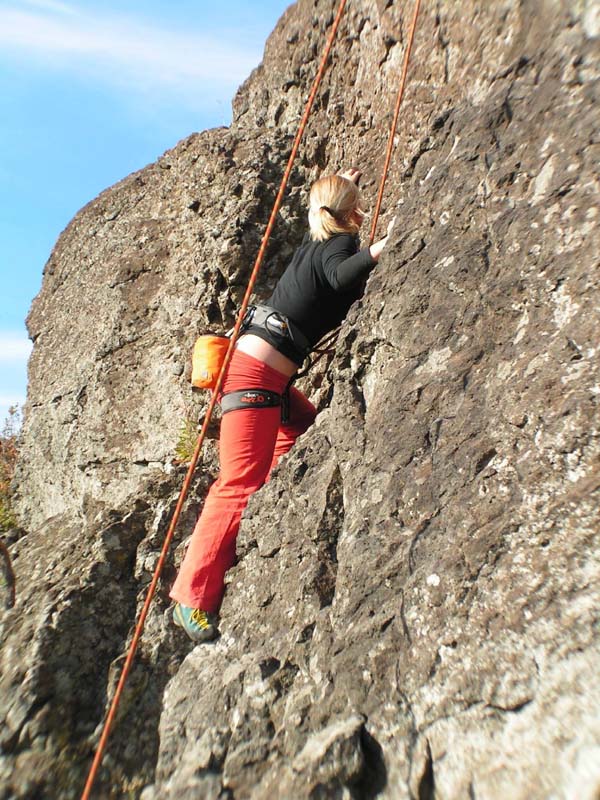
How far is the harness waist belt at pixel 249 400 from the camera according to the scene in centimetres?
389

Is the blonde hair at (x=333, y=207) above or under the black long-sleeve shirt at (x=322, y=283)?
above

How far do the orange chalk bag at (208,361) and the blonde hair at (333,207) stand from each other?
38.9 inches

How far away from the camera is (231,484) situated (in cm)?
391

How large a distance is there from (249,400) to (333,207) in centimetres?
139

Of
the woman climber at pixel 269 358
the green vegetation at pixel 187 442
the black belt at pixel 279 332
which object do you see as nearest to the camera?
the woman climber at pixel 269 358

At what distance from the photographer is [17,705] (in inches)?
130

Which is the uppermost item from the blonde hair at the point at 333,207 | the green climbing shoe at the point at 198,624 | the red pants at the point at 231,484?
the blonde hair at the point at 333,207

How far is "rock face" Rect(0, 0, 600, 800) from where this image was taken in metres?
2.30

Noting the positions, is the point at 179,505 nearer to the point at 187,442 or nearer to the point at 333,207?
the point at 187,442

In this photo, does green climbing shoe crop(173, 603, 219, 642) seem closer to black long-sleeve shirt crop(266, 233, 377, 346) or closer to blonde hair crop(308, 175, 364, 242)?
black long-sleeve shirt crop(266, 233, 377, 346)

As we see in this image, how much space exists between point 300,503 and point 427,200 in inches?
→ 78.8

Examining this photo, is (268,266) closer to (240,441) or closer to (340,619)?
(240,441)

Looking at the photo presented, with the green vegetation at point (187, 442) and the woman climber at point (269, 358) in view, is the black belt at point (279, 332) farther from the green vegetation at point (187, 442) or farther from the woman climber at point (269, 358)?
the green vegetation at point (187, 442)

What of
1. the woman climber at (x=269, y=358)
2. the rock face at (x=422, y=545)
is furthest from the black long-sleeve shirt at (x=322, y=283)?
the rock face at (x=422, y=545)
